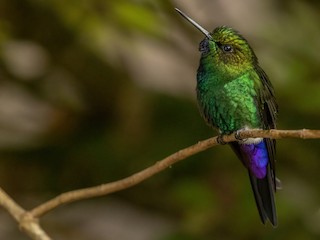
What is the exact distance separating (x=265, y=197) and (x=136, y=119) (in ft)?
4.17

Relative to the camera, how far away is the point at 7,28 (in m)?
2.26

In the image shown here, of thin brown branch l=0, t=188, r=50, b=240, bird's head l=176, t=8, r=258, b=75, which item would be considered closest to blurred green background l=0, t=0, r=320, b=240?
thin brown branch l=0, t=188, r=50, b=240

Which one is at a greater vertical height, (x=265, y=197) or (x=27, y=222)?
(x=27, y=222)

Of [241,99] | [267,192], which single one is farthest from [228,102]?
[267,192]

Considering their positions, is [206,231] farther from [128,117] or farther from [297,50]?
[297,50]

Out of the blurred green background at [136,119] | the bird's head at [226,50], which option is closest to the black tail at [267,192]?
the bird's head at [226,50]

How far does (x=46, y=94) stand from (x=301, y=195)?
0.80m

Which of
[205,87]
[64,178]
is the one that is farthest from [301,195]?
[205,87]

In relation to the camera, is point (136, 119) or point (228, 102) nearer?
point (228, 102)

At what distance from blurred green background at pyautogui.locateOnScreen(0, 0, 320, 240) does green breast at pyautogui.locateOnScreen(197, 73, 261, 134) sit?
37.4 inches

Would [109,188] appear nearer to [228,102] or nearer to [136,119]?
[228,102]

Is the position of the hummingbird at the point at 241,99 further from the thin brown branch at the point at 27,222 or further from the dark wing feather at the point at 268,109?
the thin brown branch at the point at 27,222

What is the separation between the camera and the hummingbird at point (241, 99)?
0.94 meters

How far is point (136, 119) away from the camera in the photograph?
2254 millimetres
